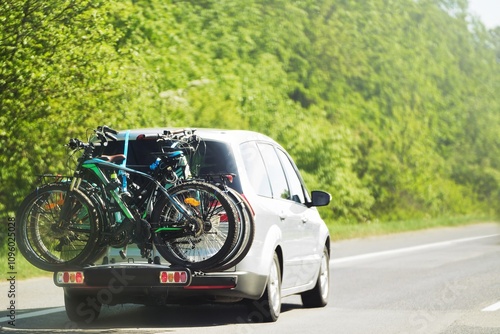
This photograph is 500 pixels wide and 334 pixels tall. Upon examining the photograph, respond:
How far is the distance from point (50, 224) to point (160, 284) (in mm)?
1032

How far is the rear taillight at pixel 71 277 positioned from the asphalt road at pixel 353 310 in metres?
0.53

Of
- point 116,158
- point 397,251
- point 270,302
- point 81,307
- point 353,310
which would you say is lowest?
point 397,251

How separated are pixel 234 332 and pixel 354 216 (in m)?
33.4

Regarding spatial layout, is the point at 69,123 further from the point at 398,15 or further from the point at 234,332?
the point at 398,15

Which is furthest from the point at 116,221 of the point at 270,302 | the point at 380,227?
the point at 380,227

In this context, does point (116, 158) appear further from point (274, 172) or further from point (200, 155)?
point (274, 172)

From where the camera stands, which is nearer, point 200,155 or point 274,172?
point 200,155

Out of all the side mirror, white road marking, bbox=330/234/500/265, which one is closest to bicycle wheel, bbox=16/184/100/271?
the side mirror

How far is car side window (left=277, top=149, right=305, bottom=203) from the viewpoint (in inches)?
466

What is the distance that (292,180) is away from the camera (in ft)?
39.4

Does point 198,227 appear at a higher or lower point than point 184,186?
lower

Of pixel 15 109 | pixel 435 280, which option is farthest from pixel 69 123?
pixel 435 280

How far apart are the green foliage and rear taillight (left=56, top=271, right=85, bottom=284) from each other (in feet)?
33.7

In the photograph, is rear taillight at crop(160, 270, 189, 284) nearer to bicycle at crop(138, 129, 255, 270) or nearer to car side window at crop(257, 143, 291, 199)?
bicycle at crop(138, 129, 255, 270)
